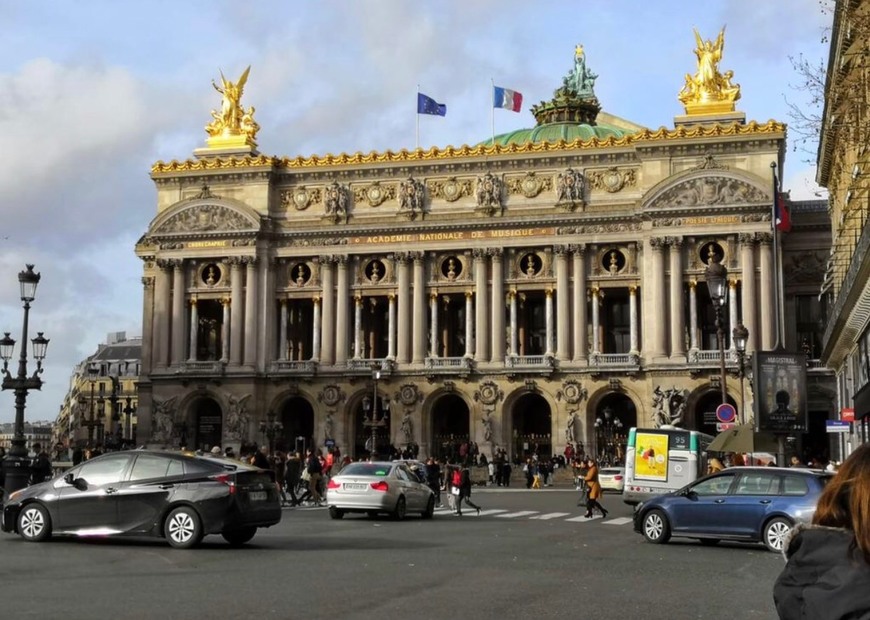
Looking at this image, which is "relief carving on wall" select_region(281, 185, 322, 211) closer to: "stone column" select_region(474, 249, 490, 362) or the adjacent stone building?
the adjacent stone building

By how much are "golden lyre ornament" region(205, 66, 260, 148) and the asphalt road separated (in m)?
56.7

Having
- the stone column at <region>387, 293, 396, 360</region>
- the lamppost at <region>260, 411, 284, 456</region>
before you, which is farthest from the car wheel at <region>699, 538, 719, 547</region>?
the stone column at <region>387, 293, 396, 360</region>

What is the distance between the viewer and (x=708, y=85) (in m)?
71.5

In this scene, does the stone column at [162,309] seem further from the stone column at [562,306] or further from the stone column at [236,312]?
the stone column at [562,306]

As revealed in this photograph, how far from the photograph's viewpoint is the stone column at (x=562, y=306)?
70.8 m

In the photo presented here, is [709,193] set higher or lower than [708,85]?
lower

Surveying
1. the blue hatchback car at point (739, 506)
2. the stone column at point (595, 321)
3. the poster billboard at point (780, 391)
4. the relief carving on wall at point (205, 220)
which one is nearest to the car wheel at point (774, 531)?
the blue hatchback car at point (739, 506)

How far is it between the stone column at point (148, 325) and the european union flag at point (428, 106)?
21.9 metres

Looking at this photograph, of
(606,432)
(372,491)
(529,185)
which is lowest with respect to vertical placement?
(372,491)

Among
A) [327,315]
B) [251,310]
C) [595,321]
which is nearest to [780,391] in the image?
[595,321]

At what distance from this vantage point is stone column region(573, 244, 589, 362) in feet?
231

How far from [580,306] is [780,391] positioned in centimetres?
4115

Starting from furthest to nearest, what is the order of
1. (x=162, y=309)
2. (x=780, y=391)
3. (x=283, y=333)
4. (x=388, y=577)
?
(x=162, y=309)
(x=283, y=333)
(x=780, y=391)
(x=388, y=577)

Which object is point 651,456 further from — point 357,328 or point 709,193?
point 357,328
